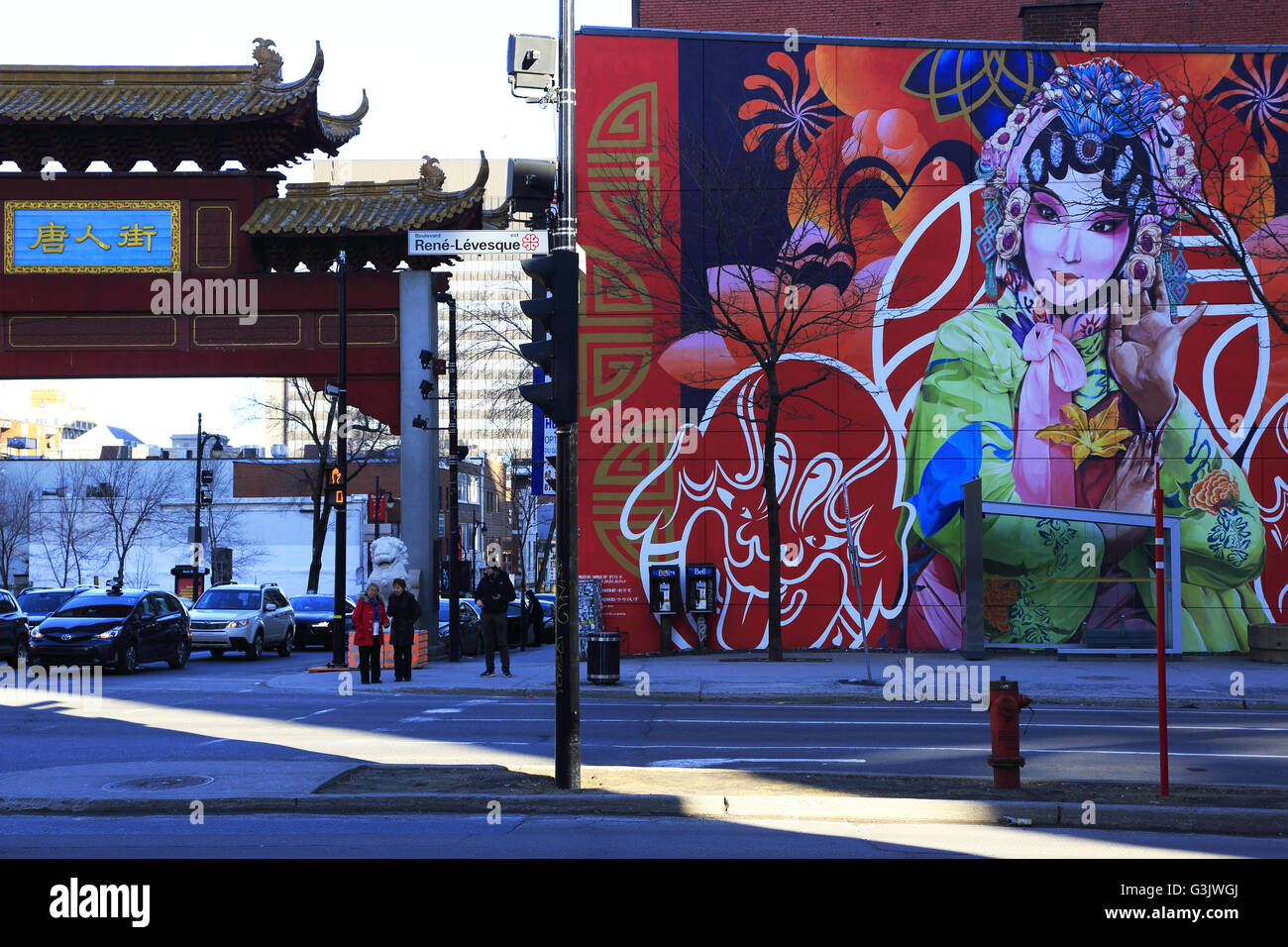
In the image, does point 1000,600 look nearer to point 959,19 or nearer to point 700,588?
point 700,588

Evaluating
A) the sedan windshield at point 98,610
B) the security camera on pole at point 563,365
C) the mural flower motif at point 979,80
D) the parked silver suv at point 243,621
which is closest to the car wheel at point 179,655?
the sedan windshield at point 98,610

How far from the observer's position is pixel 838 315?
26.6 metres

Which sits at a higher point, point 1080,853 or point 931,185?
point 931,185

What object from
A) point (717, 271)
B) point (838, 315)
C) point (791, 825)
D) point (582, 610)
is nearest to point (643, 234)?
point (717, 271)

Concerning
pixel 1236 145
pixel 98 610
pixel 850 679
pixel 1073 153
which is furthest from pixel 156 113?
pixel 1236 145

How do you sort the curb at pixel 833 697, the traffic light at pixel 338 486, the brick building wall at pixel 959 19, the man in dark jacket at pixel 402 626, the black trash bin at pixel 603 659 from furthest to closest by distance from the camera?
the brick building wall at pixel 959 19 < the traffic light at pixel 338 486 < the man in dark jacket at pixel 402 626 < the black trash bin at pixel 603 659 < the curb at pixel 833 697

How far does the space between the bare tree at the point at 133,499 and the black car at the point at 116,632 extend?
48905 millimetres

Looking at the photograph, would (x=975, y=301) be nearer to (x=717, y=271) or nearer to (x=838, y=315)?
(x=838, y=315)

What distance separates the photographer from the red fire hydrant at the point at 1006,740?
995 centimetres

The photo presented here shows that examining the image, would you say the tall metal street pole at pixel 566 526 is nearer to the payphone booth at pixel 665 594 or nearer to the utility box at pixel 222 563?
the payphone booth at pixel 665 594

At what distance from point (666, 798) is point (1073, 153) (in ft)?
69.8

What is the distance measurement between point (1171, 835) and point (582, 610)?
1829 cm

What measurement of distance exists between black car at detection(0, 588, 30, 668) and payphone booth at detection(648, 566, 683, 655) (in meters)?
12.6
